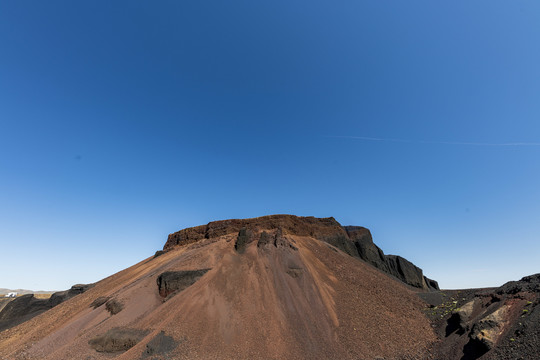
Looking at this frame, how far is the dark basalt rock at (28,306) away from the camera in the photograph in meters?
36.2

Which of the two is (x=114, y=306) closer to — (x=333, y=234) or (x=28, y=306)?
(x=28, y=306)

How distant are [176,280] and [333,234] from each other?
23.8 metres

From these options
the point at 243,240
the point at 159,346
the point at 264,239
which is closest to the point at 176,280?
the point at 159,346

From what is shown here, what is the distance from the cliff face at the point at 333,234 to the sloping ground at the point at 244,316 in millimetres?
4829

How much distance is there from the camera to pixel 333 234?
3844 centimetres

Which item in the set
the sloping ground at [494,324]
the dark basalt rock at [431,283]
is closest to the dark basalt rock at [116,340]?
the sloping ground at [494,324]

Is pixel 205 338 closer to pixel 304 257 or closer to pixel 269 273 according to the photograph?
pixel 269 273

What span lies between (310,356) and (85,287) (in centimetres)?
3777

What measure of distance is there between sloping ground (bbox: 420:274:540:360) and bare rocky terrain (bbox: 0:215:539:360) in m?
0.08

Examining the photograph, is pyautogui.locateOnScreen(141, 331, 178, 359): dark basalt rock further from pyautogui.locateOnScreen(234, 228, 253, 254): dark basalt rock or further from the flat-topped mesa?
the flat-topped mesa

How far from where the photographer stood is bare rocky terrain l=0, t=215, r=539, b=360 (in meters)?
16.7

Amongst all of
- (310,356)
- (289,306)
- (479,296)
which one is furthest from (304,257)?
(479,296)

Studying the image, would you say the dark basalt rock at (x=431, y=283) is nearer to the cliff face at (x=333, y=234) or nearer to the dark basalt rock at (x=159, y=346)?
the cliff face at (x=333, y=234)

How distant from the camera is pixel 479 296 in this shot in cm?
2239
